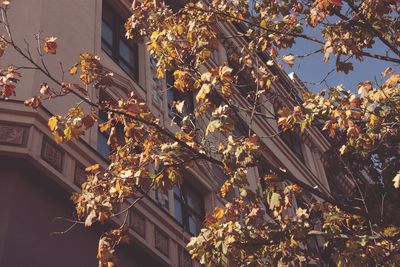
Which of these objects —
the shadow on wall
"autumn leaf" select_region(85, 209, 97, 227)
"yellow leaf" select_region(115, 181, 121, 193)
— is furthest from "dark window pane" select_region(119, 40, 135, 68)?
"autumn leaf" select_region(85, 209, 97, 227)

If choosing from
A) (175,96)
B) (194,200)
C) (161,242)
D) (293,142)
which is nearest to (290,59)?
(161,242)

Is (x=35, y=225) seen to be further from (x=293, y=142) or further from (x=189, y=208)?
(x=293, y=142)

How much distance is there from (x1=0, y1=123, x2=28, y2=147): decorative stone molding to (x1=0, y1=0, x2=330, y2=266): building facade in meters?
0.02

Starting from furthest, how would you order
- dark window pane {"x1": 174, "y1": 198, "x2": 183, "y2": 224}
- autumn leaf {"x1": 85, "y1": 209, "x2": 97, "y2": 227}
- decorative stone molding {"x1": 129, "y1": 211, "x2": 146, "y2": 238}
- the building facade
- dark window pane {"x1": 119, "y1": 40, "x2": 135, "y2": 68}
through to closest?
dark window pane {"x1": 119, "y1": 40, "x2": 135, "y2": 68} → dark window pane {"x1": 174, "y1": 198, "x2": 183, "y2": 224} → decorative stone molding {"x1": 129, "y1": 211, "x2": 146, "y2": 238} → the building facade → autumn leaf {"x1": 85, "y1": 209, "x2": 97, "y2": 227}

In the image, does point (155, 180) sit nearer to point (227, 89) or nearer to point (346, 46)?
point (227, 89)

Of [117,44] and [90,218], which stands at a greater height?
[117,44]

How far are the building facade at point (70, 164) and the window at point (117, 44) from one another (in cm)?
3

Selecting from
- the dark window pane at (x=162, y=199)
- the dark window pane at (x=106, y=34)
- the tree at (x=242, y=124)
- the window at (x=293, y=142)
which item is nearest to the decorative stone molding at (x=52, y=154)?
the tree at (x=242, y=124)

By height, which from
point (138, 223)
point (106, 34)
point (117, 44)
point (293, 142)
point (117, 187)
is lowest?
point (117, 187)

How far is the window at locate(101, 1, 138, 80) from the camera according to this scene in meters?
14.3

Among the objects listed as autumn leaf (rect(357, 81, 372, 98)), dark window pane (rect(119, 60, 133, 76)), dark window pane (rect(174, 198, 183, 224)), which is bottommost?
autumn leaf (rect(357, 81, 372, 98))

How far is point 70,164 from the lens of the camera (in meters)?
9.87

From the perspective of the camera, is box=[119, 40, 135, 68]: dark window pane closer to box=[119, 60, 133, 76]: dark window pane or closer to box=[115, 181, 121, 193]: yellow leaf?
box=[119, 60, 133, 76]: dark window pane

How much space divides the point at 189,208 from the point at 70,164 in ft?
15.7
